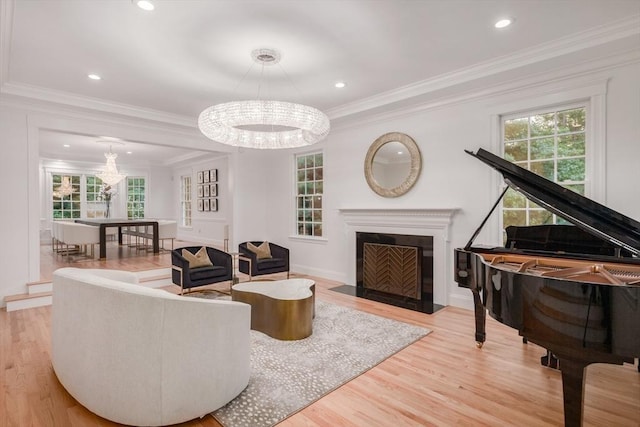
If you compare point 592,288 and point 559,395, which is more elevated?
point 592,288

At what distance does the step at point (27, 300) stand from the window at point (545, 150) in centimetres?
618

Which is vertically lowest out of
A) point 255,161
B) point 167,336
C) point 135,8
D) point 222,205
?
point 167,336

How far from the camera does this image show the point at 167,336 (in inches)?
74.2

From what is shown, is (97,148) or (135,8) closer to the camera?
(135,8)

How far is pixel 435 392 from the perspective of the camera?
2389mm

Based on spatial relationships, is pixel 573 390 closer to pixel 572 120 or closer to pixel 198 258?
pixel 572 120

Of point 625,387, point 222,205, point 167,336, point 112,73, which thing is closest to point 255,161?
point 222,205

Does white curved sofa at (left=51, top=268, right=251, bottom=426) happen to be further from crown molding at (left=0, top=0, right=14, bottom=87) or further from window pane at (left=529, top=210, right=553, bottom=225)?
window pane at (left=529, top=210, right=553, bottom=225)

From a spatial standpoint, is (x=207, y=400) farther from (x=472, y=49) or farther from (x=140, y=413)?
(x=472, y=49)

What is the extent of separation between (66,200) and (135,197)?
1923mm

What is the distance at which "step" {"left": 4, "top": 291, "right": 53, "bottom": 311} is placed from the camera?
4.23 metres

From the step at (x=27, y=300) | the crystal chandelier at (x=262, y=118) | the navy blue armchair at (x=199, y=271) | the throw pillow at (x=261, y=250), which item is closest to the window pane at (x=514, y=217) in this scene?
the crystal chandelier at (x=262, y=118)

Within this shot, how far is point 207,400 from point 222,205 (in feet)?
24.5

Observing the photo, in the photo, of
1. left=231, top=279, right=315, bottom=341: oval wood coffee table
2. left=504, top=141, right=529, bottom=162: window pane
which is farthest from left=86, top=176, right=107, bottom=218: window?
left=504, top=141, right=529, bottom=162: window pane
